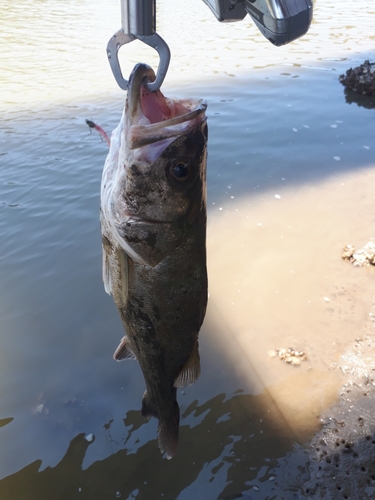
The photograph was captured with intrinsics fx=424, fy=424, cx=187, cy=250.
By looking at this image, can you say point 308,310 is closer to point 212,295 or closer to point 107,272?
point 212,295

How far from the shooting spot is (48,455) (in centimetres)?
335

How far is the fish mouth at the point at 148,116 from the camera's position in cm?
159

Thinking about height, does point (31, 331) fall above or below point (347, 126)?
below

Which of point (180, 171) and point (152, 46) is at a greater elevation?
point (152, 46)

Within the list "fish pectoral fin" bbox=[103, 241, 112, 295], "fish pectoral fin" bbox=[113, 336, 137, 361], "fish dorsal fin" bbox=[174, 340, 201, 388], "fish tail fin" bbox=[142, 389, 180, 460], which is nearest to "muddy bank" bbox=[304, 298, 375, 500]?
"fish tail fin" bbox=[142, 389, 180, 460]

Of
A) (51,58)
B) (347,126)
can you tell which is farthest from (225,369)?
(51,58)

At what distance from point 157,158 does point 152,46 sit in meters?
0.40

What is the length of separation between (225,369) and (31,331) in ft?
6.68

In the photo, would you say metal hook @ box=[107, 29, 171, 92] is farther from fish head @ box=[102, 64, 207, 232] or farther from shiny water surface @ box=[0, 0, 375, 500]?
shiny water surface @ box=[0, 0, 375, 500]

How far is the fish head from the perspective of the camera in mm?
1621

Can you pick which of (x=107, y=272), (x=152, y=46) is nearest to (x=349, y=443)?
(x=107, y=272)

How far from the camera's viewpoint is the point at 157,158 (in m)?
1.68

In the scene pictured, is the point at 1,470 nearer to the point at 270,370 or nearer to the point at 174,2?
the point at 270,370

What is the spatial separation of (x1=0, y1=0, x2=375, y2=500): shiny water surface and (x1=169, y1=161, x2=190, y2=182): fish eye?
2.47 metres
